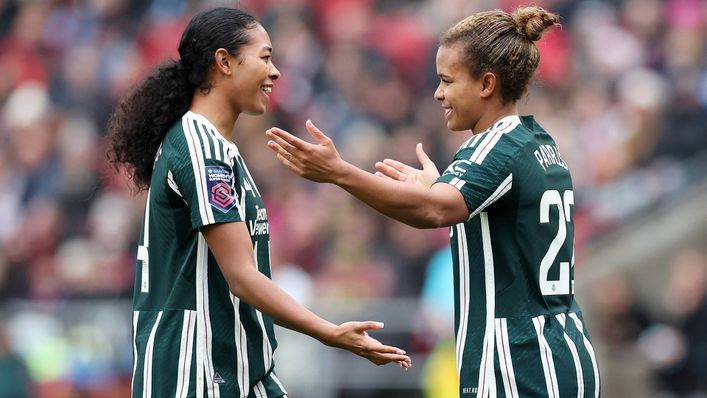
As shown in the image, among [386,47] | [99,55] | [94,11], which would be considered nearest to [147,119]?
[386,47]

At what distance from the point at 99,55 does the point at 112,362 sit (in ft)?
15.5

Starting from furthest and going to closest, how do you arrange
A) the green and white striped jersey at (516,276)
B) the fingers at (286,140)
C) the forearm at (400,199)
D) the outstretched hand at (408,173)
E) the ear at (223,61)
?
1. the outstretched hand at (408,173)
2. the ear at (223,61)
3. the green and white striped jersey at (516,276)
4. the forearm at (400,199)
5. the fingers at (286,140)

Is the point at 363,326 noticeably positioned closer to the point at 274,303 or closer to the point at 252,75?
the point at 274,303

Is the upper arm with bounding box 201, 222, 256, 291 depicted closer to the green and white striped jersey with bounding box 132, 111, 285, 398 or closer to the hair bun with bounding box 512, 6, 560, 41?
the green and white striped jersey with bounding box 132, 111, 285, 398

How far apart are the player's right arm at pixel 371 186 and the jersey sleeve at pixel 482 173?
43 mm

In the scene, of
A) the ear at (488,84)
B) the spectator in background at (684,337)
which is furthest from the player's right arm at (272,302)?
the spectator in background at (684,337)

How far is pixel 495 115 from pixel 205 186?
1.17 metres

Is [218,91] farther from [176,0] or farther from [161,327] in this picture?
[176,0]

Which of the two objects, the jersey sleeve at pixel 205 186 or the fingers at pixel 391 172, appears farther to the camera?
the fingers at pixel 391 172

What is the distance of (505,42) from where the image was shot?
5.11 meters

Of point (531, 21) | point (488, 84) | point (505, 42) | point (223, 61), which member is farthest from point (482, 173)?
point (223, 61)

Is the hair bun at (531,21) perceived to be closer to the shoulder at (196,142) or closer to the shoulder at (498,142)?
the shoulder at (498,142)

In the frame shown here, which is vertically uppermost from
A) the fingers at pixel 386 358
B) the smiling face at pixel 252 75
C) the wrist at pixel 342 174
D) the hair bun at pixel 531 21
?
the hair bun at pixel 531 21

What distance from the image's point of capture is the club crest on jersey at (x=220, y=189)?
495 centimetres
